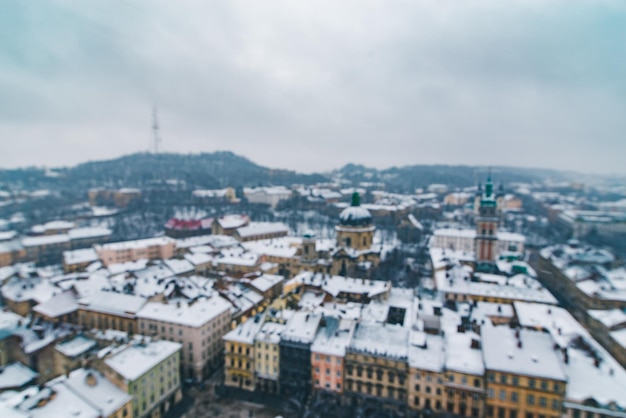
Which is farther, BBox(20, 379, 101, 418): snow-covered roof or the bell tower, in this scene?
the bell tower

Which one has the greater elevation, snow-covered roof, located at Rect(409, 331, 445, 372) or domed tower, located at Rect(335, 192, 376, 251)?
domed tower, located at Rect(335, 192, 376, 251)

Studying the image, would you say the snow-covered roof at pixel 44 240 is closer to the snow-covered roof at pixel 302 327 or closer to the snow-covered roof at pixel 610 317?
the snow-covered roof at pixel 302 327

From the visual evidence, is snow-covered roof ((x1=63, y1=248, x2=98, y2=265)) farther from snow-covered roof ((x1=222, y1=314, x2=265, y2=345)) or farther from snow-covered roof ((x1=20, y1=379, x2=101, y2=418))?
snow-covered roof ((x1=20, y1=379, x2=101, y2=418))

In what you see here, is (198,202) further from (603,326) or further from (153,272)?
(603,326)

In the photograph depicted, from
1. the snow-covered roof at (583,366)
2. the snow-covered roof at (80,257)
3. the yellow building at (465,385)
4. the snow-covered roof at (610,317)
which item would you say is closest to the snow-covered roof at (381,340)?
the yellow building at (465,385)

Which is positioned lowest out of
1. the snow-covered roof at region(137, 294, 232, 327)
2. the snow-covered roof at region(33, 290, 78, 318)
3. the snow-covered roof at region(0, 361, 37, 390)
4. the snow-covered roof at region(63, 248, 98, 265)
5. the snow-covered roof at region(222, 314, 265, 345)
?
the snow-covered roof at region(0, 361, 37, 390)

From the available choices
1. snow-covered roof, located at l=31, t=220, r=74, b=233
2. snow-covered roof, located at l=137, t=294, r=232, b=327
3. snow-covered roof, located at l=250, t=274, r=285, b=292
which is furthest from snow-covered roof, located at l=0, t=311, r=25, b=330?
snow-covered roof, located at l=31, t=220, r=74, b=233

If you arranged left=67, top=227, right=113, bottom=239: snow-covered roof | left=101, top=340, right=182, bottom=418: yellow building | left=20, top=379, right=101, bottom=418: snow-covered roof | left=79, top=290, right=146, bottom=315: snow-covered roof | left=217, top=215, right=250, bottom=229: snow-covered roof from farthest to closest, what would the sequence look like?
left=217, top=215, right=250, bottom=229: snow-covered roof, left=67, top=227, right=113, bottom=239: snow-covered roof, left=79, top=290, right=146, bottom=315: snow-covered roof, left=101, top=340, right=182, bottom=418: yellow building, left=20, top=379, right=101, bottom=418: snow-covered roof
